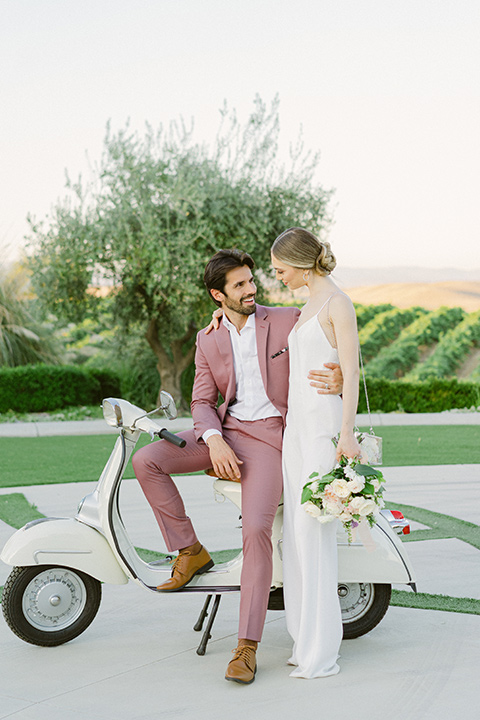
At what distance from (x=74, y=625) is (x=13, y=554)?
15.8 inches

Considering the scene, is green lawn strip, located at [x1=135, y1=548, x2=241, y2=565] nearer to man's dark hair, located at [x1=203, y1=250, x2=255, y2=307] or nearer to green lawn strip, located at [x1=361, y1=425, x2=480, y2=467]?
man's dark hair, located at [x1=203, y1=250, x2=255, y2=307]

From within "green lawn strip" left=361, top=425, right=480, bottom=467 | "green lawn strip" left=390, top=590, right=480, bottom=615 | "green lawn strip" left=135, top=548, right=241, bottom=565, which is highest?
"green lawn strip" left=390, top=590, right=480, bottom=615


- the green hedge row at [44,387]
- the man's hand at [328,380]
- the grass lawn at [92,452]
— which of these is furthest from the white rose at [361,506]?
the green hedge row at [44,387]

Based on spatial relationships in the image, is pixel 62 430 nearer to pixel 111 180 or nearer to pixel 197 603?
pixel 111 180

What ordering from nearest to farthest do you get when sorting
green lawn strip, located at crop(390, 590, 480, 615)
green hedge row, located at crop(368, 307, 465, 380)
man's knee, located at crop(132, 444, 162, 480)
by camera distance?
man's knee, located at crop(132, 444, 162, 480) → green lawn strip, located at crop(390, 590, 480, 615) → green hedge row, located at crop(368, 307, 465, 380)

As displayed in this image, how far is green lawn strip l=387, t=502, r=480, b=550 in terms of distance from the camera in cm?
516

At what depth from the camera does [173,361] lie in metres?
18.4

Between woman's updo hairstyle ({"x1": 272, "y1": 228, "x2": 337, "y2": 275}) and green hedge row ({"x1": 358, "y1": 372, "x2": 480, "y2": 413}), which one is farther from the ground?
woman's updo hairstyle ({"x1": 272, "y1": 228, "x2": 337, "y2": 275})

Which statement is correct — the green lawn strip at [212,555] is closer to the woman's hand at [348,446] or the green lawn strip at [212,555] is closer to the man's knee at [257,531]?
the man's knee at [257,531]

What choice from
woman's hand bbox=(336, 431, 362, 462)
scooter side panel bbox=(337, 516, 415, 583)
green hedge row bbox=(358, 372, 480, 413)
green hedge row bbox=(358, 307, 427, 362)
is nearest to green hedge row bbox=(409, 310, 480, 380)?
green hedge row bbox=(358, 307, 427, 362)

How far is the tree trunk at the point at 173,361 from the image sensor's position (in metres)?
18.0

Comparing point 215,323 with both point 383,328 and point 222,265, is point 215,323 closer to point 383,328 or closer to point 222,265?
point 222,265

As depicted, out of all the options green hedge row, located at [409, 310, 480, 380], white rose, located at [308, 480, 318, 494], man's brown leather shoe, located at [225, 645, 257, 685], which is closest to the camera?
man's brown leather shoe, located at [225, 645, 257, 685]

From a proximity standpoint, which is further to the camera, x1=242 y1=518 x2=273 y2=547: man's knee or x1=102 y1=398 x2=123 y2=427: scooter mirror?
x1=102 y1=398 x2=123 y2=427: scooter mirror
